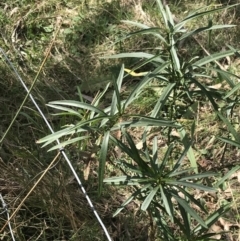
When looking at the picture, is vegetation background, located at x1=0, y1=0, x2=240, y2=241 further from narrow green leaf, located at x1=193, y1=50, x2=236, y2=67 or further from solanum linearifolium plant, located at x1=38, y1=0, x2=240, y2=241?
narrow green leaf, located at x1=193, y1=50, x2=236, y2=67

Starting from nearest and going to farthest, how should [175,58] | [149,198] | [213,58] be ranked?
1. [149,198]
2. [175,58]
3. [213,58]

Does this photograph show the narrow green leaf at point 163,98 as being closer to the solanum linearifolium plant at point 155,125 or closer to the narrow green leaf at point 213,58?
the solanum linearifolium plant at point 155,125

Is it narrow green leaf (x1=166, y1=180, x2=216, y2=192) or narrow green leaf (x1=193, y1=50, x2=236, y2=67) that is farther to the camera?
narrow green leaf (x1=193, y1=50, x2=236, y2=67)

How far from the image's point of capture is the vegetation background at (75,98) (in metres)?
2.48

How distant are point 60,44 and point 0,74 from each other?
484mm

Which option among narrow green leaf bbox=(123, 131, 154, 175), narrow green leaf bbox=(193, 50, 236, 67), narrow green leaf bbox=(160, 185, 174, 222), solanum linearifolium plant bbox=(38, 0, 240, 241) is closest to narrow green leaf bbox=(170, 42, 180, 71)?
solanum linearifolium plant bbox=(38, 0, 240, 241)

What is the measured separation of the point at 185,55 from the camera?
11.3ft

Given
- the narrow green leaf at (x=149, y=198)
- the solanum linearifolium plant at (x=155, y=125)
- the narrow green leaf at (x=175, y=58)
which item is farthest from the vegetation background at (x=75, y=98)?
the narrow green leaf at (x=175, y=58)

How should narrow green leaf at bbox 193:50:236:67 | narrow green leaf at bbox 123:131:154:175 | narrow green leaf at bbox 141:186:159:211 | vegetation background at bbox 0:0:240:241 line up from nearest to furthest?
narrow green leaf at bbox 141:186:159:211 → narrow green leaf at bbox 123:131:154:175 → narrow green leaf at bbox 193:50:236:67 → vegetation background at bbox 0:0:240:241

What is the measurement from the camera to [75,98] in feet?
10.6

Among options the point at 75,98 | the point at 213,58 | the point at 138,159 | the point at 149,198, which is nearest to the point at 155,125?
the point at 138,159

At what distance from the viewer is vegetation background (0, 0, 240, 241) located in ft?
8.15

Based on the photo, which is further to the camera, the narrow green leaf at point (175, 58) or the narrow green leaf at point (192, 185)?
the narrow green leaf at point (175, 58)

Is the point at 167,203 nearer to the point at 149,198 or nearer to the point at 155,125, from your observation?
the point at 149,198
